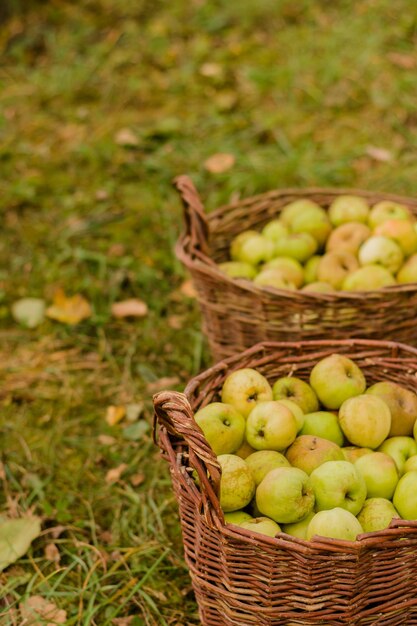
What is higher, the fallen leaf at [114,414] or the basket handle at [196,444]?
the basket handle at [196,444]

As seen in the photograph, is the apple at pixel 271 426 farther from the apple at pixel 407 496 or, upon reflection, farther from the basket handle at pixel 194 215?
the basket handle at pixel 194 215

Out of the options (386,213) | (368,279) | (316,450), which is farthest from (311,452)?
(386,213)

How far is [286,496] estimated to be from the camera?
175 centimetres

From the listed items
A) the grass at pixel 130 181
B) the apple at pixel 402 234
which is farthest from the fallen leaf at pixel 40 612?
the apple at pixel 402 234

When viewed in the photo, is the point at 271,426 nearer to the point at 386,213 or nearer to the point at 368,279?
the point at 368,279

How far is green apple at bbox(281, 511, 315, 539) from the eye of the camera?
179 cm

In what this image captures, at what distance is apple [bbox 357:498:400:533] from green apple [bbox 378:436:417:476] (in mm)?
169

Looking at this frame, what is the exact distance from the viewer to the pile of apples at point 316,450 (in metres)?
1.78

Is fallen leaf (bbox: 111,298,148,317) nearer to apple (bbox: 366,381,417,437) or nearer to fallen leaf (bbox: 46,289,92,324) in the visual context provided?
fallen leaf (bbox: 46,289,92,324)

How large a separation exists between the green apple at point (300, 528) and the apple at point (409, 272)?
104 centimetres

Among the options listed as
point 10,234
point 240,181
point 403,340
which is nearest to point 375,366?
point 403,340

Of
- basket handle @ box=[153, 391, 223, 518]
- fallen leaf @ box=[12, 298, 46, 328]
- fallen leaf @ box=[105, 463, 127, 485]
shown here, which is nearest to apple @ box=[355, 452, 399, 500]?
basket handle @ box=[153, 391, 223, 518]

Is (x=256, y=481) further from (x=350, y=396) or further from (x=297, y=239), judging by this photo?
(x=297, y=239)

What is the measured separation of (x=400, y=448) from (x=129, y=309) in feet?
5.15
